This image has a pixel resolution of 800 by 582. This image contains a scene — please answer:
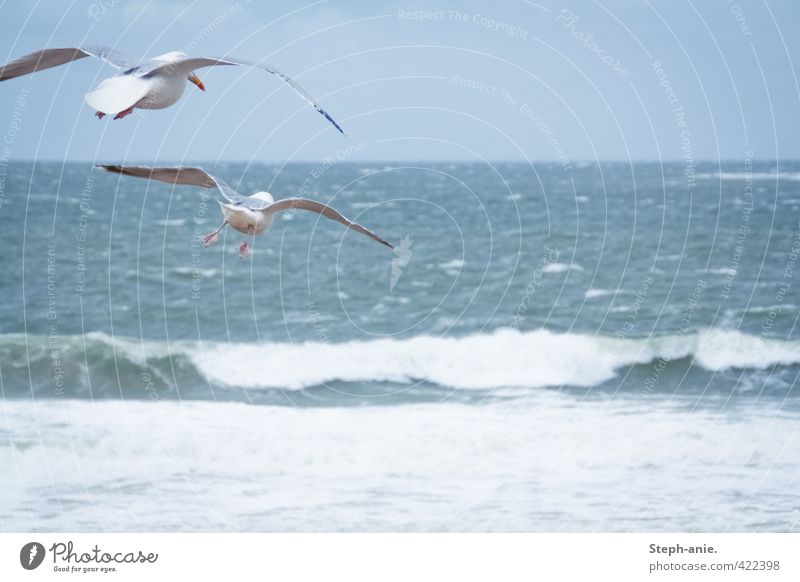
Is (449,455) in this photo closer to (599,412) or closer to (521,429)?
(521,429)

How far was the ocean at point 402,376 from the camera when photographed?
10.5 metres

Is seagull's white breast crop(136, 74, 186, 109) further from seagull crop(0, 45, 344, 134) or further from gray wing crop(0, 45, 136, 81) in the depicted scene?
gray wing crop(0, 45, 136, 81)

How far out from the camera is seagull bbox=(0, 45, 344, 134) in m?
4.04

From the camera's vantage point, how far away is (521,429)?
1313 centimetres

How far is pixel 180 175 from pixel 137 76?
1.28 ft

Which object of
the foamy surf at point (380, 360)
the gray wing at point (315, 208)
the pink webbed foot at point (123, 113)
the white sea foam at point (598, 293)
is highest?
the pink webbed foot at point (123, 113)

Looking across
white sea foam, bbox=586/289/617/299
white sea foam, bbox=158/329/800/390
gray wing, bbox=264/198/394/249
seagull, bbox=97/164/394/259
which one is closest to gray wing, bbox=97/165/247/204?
seagull, bbox=97/164/394/259

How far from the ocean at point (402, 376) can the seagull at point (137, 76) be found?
1162 mm

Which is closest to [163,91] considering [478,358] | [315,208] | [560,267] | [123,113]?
[123,113]

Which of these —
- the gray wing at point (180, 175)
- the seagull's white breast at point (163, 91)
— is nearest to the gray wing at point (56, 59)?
the seagull's white breast at point (163, 91)

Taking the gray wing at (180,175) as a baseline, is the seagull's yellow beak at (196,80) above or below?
above

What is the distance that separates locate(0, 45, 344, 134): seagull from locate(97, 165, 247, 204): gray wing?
23cm

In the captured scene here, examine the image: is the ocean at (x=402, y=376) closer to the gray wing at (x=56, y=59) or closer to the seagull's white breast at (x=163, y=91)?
the seagull's white breast at (x=163, y=91)
